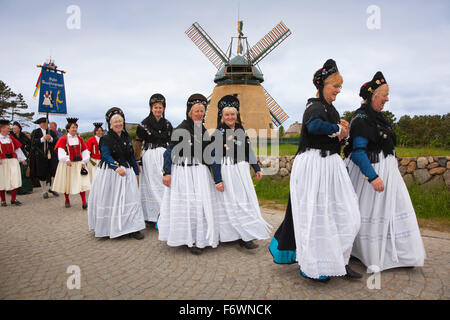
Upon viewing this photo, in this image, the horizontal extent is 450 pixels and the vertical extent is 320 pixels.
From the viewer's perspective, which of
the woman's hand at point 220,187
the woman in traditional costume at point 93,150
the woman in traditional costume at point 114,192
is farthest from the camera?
the woman in traditional costume at point 93,150

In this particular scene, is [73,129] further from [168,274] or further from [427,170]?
[427,170]

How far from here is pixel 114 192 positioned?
456cm

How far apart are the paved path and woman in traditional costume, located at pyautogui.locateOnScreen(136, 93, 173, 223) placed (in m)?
0.66

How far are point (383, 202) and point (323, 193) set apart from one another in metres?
0.84

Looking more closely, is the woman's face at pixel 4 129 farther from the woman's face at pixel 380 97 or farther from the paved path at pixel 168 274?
the woman's face at pixel 380 97

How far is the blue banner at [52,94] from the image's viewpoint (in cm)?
830

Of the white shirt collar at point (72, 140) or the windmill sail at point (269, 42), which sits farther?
the windmill sail at point (269, 42)

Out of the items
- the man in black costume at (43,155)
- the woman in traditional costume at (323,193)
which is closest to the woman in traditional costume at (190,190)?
the woman in traditional costume at (323,193)

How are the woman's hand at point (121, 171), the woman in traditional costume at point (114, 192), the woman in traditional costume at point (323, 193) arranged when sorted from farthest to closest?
the woman in traditional costume at point (114, 192) → the woman's hand at point (121, 171) → the woman in traditional costume at point (323, 193)

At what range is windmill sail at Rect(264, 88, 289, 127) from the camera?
A: 824 inches

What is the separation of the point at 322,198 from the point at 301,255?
0.61 m

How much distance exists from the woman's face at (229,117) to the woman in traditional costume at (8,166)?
6.44 meters
